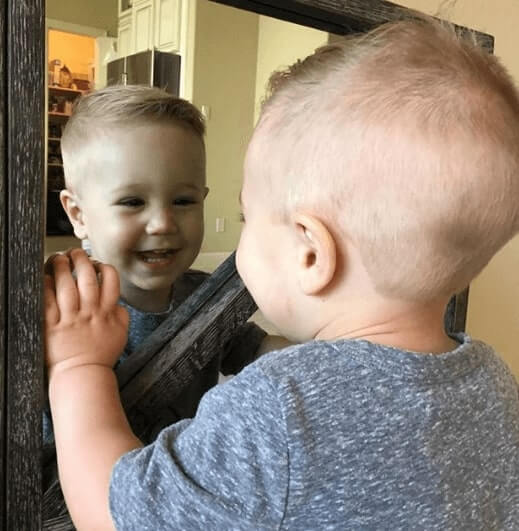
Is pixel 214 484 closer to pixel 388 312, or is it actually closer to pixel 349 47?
pixel 388 312

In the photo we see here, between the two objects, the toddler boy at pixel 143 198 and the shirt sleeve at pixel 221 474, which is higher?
the toddler boy at pixel 143 198

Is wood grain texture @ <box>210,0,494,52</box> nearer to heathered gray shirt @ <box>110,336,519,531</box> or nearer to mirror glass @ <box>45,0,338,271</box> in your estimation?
mirror glass @ <box>45,0,338,271</box>

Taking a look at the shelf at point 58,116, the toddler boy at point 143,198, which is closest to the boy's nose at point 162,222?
the toddler boy at point 143,198

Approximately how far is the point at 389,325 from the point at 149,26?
28 centimetres

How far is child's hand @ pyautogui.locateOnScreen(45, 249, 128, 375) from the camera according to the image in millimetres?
447

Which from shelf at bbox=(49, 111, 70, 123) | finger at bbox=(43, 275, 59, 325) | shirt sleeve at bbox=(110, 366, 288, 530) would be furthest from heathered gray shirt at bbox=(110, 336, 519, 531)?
shelf at bbox=(49, 111, 70, 123)

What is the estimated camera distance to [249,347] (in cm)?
57

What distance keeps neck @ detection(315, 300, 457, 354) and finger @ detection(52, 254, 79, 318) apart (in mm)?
177

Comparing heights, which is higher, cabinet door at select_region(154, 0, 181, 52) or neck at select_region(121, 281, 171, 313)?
cabinet door at select_region(154, 0, 181, 52)

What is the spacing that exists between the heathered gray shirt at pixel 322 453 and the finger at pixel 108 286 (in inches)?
4.7

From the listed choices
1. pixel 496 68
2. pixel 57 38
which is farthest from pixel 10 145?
pixel 496 68

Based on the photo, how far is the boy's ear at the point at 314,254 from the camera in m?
0.41

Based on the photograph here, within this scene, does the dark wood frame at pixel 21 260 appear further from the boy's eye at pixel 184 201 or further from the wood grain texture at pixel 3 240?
the boy's eye at pixel 184 201

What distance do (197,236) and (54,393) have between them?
0.17 m
